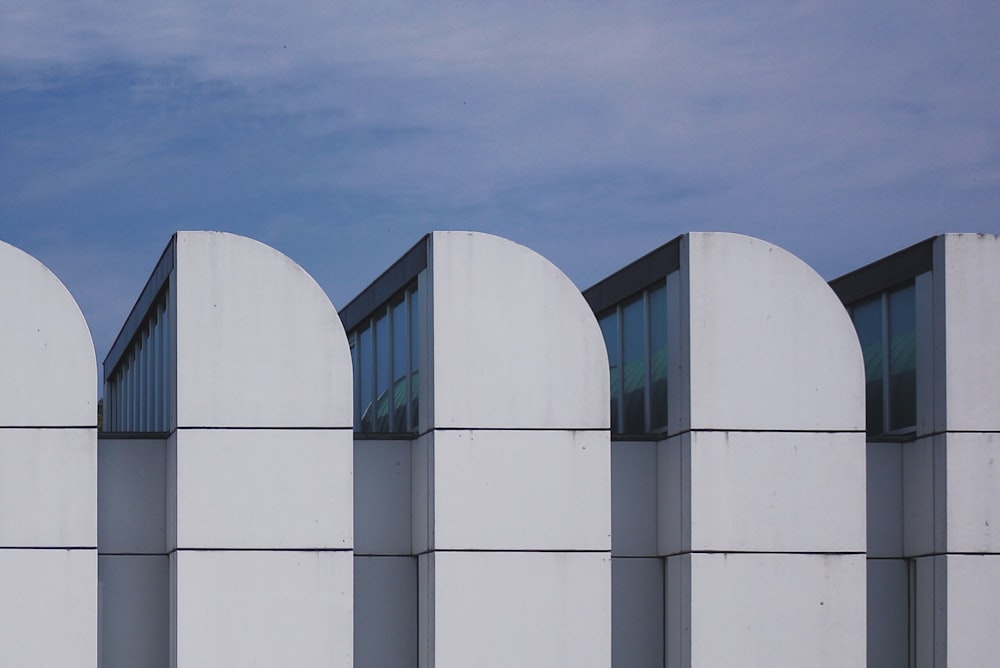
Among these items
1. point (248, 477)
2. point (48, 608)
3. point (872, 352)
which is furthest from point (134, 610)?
point (872, 352)

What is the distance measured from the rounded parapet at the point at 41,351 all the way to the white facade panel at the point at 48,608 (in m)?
1.40

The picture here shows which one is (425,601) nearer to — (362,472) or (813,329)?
(362,472)

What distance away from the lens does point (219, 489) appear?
17047mm

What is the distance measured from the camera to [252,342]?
17.3 metres

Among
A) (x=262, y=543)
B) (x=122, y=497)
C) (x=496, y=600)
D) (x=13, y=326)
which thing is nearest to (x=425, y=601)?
(x=496, y=600)

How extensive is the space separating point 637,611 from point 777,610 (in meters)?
1.65

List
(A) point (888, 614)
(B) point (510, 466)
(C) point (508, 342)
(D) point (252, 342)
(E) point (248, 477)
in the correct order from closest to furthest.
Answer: (E) point (248, 477)
(D) point (252, 342)
(B) point (510, 466)
(C) point (508, 342)
(A) point (888, 614)

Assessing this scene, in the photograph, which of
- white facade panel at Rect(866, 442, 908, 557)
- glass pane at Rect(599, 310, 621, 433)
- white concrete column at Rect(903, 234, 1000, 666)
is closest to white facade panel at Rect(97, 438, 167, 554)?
glass pane at Rect(599, 310, 621, 433)

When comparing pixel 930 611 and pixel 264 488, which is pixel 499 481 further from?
pixel 930 611

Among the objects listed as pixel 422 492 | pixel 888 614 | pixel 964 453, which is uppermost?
pixel 964 453

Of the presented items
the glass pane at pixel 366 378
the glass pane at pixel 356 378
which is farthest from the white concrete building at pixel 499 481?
the glass pane at pixel 356 378

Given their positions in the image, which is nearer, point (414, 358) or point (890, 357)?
point (414, 358)

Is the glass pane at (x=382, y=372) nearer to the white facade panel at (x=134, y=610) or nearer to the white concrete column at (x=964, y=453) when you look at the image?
the white facade panel at (x=134, y=610)

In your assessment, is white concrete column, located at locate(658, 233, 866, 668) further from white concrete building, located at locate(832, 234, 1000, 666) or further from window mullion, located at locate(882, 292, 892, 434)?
window mullion, located at locate(882, 292, 892, 434)
